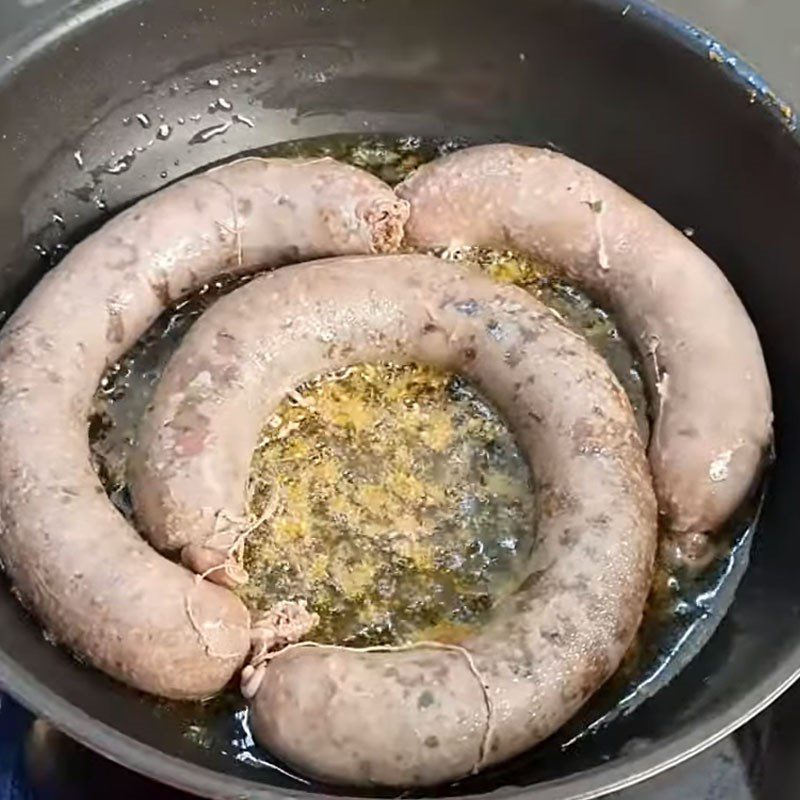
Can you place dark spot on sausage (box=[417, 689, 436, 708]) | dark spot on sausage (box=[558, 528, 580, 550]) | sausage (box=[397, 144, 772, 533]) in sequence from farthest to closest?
sausage (box=[397, 144, 772, 533]) < dark spot on sausage (box=[558, 528, 580, 550]) < dark spot on sausage (box=[417, 689, 436, 708])

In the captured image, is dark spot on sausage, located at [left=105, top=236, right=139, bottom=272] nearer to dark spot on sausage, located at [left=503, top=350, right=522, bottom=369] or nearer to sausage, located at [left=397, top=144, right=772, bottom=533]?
sausage, located at [left=397, top=144, right=772, bottom=533]

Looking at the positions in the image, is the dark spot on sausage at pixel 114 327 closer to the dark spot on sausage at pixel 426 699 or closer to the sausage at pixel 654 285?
the sausage at pixel 654 285

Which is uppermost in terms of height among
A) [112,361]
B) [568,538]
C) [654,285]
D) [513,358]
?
[654,285]

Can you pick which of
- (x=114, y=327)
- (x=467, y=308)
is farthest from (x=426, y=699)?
(x=114, y=327)

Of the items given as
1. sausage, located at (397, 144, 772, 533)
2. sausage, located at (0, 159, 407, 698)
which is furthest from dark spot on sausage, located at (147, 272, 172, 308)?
sausage, located at (397, 144, 772, 533)

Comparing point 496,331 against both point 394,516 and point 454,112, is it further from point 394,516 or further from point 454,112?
point 454,112

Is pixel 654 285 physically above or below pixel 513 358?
above
